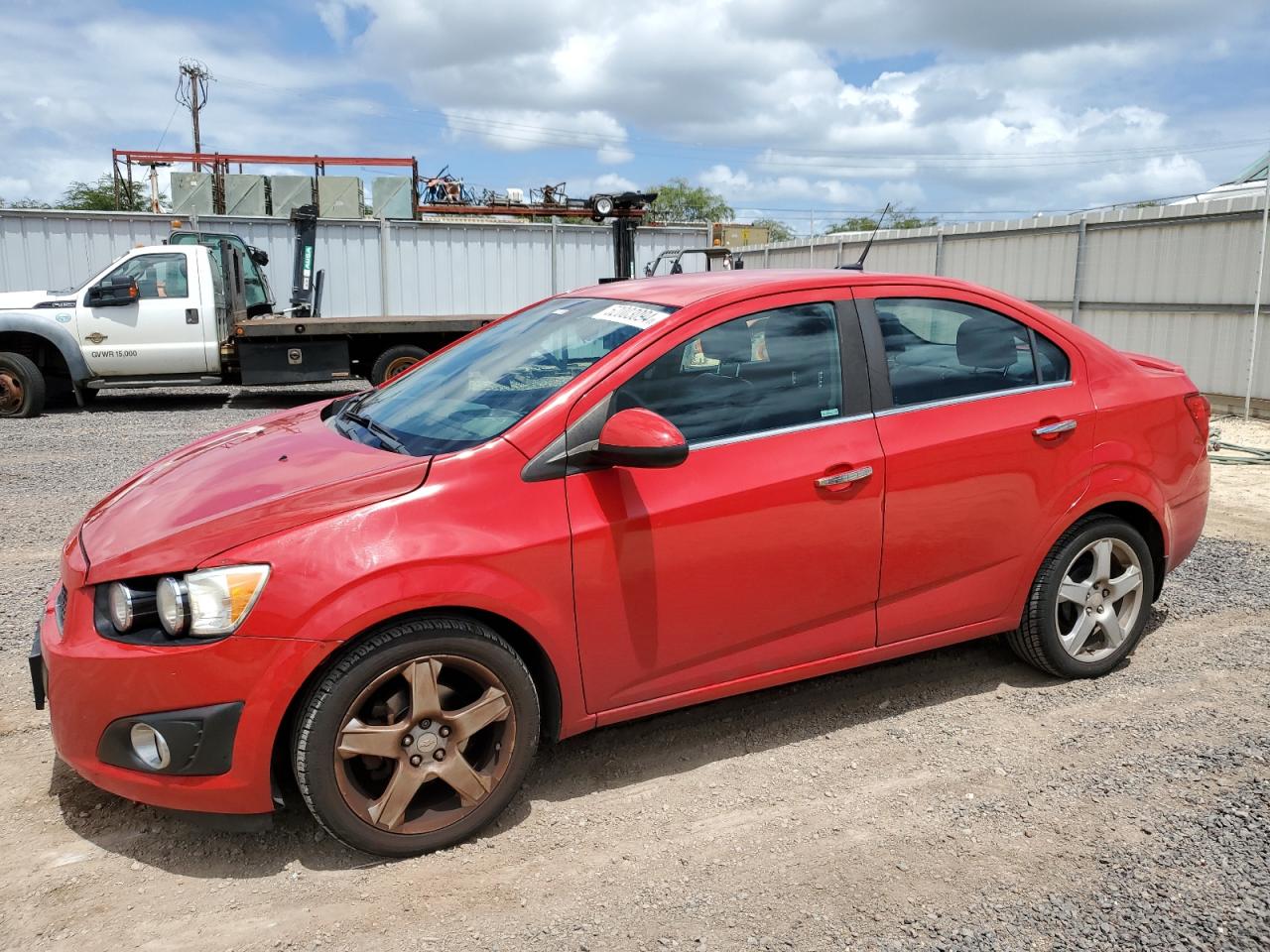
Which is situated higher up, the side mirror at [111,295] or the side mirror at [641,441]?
the side mirror at [111,295]

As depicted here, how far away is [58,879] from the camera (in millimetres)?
2805

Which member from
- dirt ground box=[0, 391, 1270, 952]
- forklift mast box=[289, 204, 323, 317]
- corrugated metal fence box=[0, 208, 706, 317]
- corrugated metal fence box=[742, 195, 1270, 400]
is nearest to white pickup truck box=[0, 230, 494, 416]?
forklift mast box=[289, 204, 323, 317]

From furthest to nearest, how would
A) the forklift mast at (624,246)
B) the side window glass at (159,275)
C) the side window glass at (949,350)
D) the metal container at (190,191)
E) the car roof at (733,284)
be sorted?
1. the metal container at (190,191)
2. the forklift mast at (624,246)
3. the side window glass at (159,275)
4. the side window glass at (949,350)
5. the car roof at (733,284)

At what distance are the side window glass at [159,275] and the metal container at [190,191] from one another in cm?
1189

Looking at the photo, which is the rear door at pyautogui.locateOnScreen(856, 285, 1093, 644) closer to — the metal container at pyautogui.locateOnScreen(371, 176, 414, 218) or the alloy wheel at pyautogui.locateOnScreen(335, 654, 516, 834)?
the alloy wheel at pyautogui.locateOnScreen(335, 654, 516, 834)

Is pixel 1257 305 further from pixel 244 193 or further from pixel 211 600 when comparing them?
pixel 244 193

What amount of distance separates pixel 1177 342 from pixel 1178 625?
8.92 metres

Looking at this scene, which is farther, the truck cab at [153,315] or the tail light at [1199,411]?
the truck cab at [153,315]

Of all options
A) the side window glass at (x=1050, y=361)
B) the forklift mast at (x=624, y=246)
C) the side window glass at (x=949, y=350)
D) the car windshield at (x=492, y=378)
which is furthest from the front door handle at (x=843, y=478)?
the forklift mast at (x=624, y=246)

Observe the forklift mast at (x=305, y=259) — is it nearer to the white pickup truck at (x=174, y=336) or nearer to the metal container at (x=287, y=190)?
the white pickup truck at (x=174, y=336)

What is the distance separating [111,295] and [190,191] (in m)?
12.9

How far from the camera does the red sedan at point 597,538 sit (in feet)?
8.84

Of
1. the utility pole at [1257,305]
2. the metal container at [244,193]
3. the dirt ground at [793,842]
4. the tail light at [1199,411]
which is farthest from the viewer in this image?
the metal container at [244,193]

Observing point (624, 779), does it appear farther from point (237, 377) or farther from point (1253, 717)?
point (237, 377)
